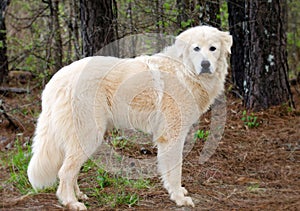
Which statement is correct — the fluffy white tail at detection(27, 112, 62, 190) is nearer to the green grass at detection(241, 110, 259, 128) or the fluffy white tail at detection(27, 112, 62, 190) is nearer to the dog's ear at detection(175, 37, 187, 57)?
the dog's ear at detection(175, 37, 187, 57)

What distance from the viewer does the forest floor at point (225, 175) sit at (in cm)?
380

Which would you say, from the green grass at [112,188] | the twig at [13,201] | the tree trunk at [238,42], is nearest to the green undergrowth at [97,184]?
the green grass at [112,188]

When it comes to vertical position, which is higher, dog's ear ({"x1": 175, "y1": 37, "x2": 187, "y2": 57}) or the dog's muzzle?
dog's ear ({"x1": 175, "y1": 37, "x2": 187, "y2": 57})

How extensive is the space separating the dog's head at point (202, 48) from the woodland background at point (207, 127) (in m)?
1.33

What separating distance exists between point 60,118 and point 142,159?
174 centimetres

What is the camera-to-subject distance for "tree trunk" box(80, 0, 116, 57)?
592 centimetres

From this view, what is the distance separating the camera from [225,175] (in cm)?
460

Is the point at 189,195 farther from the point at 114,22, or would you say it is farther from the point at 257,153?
the point at 114,22

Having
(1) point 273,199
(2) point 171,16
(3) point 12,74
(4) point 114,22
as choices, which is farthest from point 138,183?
(3) point 12,74

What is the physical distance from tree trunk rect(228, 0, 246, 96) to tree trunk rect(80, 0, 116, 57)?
247 centimetres

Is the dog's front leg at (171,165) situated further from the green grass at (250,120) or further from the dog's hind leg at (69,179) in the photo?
the green grass at (250,120)

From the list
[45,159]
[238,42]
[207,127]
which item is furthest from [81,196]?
[238,42]

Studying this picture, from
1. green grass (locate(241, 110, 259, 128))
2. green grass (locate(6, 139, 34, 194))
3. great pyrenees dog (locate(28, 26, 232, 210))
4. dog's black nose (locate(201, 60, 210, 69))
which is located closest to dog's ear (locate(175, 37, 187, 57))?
great pyrenees dog (locate(28, 26, 232, 210))

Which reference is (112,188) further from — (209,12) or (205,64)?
(209,12)
